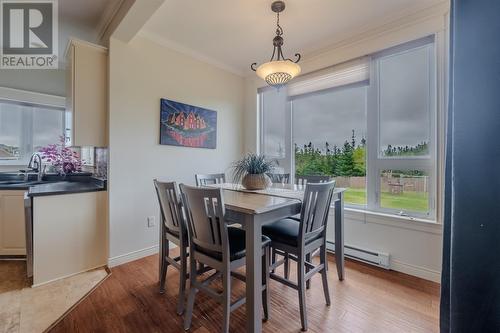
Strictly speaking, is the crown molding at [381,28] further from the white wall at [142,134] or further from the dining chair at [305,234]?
the dining chair at [305,234]

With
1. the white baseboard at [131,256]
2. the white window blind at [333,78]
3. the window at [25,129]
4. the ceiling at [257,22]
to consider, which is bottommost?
the white baseboard at [131,256]

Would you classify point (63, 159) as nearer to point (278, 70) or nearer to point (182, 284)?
point (182, 284)

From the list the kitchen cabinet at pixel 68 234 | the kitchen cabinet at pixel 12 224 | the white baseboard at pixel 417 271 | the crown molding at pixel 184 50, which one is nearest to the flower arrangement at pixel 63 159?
the kitchen cabinet at pixel 12 224

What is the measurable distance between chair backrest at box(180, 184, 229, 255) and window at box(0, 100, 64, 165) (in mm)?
3489

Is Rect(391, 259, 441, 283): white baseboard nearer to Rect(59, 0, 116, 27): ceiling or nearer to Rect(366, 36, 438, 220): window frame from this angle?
Rect(366, 36, 438, 220): window frame

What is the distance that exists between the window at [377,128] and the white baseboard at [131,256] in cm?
227

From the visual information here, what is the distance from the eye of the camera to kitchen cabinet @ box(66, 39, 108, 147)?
2430 millimetres

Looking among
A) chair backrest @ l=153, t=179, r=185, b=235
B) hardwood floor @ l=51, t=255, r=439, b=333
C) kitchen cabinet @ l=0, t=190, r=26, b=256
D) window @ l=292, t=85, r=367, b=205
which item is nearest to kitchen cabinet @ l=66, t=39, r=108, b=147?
kitchen cabinet @ l=0, t=190, r=26, b=256

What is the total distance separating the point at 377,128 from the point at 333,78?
0.88 metres

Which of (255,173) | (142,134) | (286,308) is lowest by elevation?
(286,308)

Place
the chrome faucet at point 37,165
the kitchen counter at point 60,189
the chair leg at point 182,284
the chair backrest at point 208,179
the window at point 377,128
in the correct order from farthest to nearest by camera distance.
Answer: the chrome faucet at point 37,165, the chair backrest at point 208,179, the window at point 377,128, the kitchen counter at point 60,189, the chair leg at point 182,284

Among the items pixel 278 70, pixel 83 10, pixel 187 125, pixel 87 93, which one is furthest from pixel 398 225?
pixel 83 10

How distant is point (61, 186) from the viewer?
99.2 inches

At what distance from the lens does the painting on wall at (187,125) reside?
2990 millimetres
